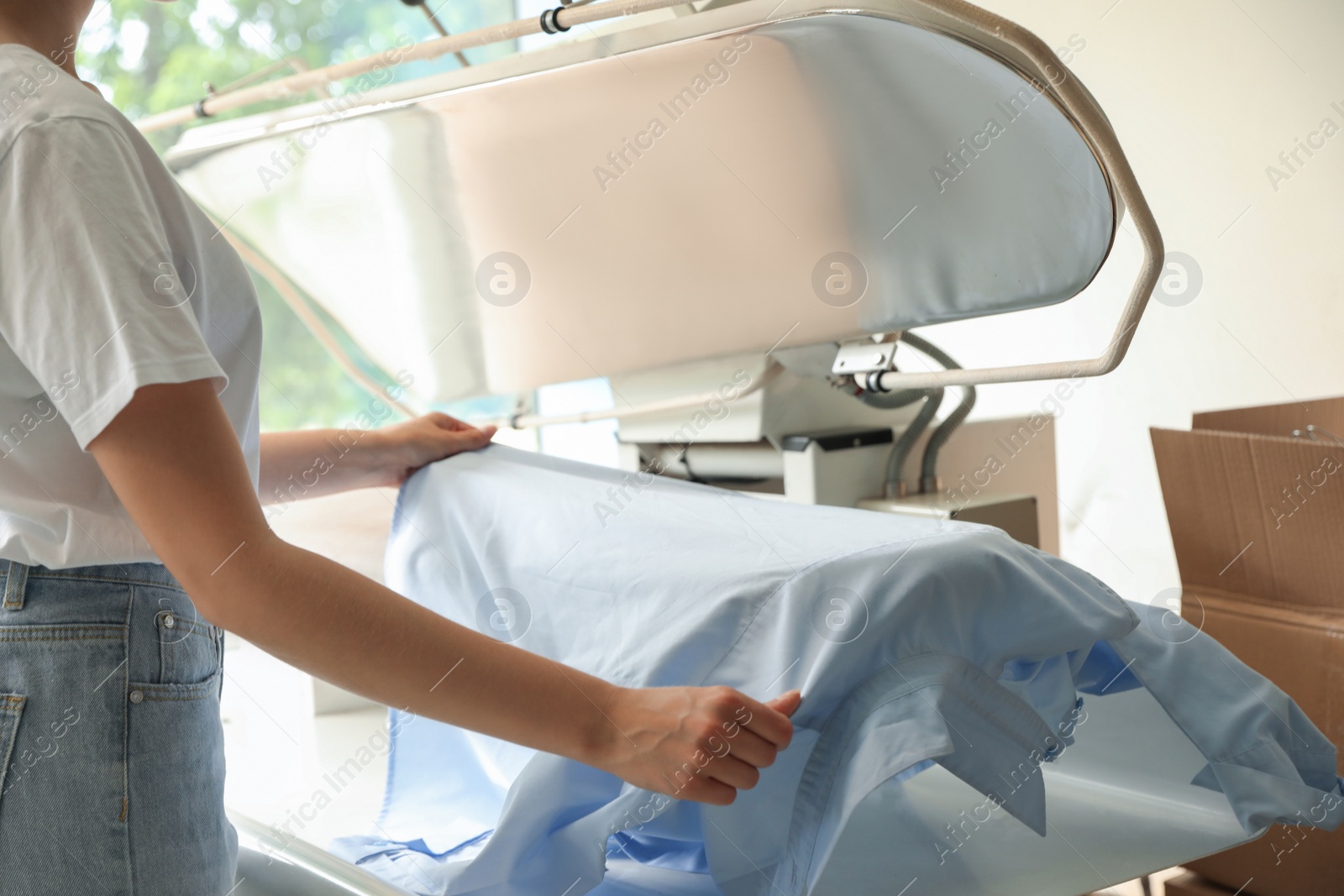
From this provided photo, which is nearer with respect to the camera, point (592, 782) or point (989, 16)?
point (592, 782)

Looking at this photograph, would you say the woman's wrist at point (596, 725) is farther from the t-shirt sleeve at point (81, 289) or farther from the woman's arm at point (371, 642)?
the t-shirt sleeve at point (81, 289)

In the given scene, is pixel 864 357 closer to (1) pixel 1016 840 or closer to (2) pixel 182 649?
(1) pixel 1016 840

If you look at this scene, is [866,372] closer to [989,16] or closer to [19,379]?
[989,16]

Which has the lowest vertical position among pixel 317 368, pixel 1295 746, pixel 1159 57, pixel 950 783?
pixel 317 368

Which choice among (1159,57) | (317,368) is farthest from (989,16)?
(317,368)

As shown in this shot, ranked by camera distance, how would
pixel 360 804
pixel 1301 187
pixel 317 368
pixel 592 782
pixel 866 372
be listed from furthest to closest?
pixel 317 368 → pixel 1301 187 → pixel 866 372 → pixel 360 804 → pixel 592 782

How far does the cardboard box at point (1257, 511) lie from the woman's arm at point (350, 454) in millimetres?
731

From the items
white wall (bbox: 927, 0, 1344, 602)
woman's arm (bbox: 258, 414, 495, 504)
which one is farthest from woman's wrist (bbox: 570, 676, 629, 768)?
white wall (bbox: 927, 0, 1344, 602)

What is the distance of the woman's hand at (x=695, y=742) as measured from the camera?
0.55 meters

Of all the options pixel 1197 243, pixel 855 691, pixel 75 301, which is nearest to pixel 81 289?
pixel 75 301

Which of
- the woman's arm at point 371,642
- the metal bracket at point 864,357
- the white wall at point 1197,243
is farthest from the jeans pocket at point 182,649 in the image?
the white wall at point 1197,243

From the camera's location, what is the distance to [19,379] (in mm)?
525

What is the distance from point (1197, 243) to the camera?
216 cm

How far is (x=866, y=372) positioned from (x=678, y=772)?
74 cm
